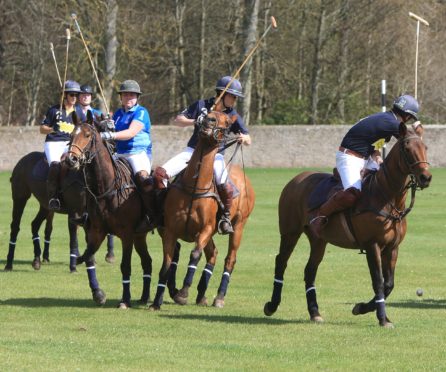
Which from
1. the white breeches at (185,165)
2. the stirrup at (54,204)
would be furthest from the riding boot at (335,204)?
the stirrup at (54,204)

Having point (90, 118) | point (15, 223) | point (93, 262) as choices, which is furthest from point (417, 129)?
point (15, 223)

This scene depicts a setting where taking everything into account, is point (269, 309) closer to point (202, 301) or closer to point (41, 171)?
point (202, 301)

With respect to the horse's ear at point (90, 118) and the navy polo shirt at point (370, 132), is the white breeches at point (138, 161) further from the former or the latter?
the navy polo shirt at point (370, 132)

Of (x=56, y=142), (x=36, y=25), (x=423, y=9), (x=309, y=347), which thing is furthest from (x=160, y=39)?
(x=309, y=347)

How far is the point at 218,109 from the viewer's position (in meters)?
13.8

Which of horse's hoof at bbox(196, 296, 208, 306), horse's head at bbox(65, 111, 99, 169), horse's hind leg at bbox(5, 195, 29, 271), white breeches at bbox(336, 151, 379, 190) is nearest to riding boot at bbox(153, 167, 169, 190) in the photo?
horse's head at bbox(65, 111, 99, 169)

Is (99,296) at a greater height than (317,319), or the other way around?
(317,319)

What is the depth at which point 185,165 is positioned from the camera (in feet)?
45.1

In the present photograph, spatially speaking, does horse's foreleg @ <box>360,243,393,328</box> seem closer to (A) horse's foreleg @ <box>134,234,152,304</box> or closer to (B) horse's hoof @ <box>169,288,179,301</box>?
(B) horse's hoof @ <box>169,288,179,301</box>

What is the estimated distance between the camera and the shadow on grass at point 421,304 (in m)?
13.7

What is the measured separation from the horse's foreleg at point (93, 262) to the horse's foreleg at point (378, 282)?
128 inches

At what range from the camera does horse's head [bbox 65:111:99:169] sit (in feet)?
41.9

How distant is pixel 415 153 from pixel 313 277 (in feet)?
6.62

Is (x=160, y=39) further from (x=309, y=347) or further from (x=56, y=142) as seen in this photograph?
(x=309, y=347)
